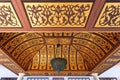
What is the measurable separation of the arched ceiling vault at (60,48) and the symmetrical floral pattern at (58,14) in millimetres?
1898

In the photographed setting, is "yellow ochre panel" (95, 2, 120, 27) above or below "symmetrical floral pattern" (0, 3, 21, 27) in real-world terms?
below

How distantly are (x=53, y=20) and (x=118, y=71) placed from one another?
7.72 m

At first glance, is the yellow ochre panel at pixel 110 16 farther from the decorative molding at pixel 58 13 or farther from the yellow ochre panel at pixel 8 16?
the yellow ochre panel at pixel 8 16

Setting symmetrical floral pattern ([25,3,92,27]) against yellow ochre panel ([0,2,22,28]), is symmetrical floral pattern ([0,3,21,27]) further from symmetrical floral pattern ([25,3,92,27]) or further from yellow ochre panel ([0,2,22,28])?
symmetrical floral pattern ([25,3,92,27])

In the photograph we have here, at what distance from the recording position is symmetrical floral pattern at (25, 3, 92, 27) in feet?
7.36

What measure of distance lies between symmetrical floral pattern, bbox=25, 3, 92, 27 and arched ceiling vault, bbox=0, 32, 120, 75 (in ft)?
6.23

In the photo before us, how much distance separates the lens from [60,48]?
252 inches

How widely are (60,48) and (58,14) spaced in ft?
13.3

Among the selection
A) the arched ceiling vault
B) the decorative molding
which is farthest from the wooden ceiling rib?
the arched ceiling vault

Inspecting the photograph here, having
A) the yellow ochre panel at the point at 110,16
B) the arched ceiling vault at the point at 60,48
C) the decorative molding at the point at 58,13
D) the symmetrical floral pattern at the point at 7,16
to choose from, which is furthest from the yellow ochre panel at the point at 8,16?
the arched ceiling vault at the point at 60,48

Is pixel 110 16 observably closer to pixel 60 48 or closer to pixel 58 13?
pixel 58 13

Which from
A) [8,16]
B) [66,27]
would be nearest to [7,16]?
[8,16]

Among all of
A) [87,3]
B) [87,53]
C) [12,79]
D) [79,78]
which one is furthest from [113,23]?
[12,79]

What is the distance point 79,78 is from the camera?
894cm
